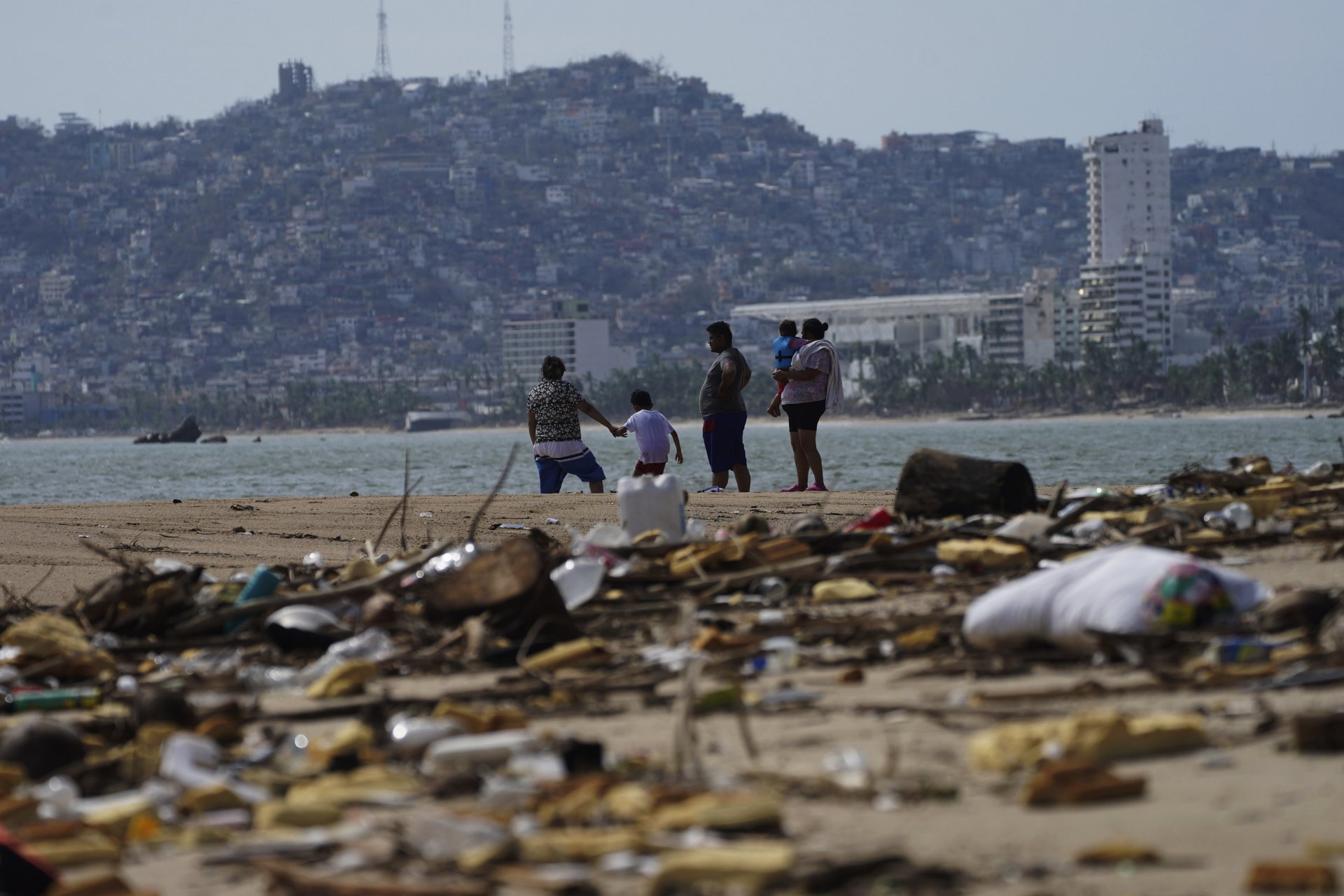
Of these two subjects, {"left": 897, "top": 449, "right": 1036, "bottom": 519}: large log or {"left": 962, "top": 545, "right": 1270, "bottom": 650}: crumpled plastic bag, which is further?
{"left": 897, "top": 449, "right": 1036, "bottom": 519}: large log

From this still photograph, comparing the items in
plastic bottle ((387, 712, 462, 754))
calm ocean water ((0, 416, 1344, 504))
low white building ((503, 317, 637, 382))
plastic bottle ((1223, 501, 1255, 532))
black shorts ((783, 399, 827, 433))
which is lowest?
calm ocean water ((0, 416, 1344, 504))

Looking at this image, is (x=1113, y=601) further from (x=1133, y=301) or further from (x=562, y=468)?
(x=1133, y=301)

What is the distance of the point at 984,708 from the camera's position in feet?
11.9

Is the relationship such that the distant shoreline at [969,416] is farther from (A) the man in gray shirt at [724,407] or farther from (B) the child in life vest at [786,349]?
(A) the man in gray shirt at [724,407]

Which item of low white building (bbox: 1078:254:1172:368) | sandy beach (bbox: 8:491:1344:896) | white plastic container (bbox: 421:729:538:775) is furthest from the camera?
low white building (bbox: 1078:254:1172:368)

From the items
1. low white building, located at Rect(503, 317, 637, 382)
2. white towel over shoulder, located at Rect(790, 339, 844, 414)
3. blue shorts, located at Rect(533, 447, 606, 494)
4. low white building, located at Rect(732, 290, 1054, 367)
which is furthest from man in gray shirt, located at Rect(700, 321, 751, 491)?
low white building, located at Rect(503, 317, 637, 382)

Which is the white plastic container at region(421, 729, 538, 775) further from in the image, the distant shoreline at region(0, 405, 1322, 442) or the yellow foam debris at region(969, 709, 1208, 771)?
the distant shoreline at region(0, 405, 1322, 442)

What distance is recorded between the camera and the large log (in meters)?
6.71

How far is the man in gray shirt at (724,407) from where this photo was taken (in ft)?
36.6

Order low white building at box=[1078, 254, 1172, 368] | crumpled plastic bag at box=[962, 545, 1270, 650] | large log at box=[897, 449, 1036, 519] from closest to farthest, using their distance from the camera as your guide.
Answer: crumpled plastic bag at box=[962, 545, 1270, 650], large log at box=[897, 449, 1036, 519], low white building at box=[1078, 254, 1172, 368]

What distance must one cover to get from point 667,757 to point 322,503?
9.53 meters

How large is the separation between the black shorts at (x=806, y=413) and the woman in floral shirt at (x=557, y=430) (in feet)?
3.58

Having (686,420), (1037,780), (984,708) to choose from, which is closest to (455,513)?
(984,708)

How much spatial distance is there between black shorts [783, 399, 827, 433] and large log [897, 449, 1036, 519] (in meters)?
4.34
